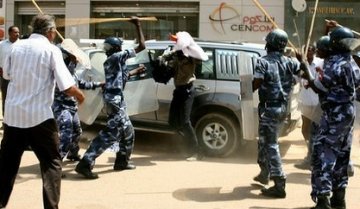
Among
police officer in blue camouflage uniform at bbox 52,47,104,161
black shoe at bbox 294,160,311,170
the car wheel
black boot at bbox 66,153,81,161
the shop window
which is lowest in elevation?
black shoe at bbox 294,160,311,170

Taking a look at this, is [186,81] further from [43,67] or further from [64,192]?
[43,67]

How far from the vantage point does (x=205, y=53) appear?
809 cm

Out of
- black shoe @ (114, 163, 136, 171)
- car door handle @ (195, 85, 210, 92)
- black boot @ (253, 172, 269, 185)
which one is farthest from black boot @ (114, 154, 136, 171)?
black boot @ (253, 172, 269, 185)

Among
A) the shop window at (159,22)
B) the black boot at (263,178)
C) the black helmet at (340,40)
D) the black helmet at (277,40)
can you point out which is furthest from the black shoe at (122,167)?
the shop window at (159,22)

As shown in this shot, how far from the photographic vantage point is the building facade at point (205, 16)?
17.4 meters

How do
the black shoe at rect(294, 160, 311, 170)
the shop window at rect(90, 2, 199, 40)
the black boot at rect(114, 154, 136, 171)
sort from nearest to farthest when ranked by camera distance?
the black boot at rect(114, 154, 136, 171) < the black shoe at rect(294, 160, 311, 170) < the shop window at rect(90, 2, 199, 40)

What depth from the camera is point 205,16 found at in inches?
702

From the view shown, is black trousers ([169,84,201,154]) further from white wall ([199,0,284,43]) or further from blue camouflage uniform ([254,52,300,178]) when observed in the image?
white wall ([199,0,284,43])

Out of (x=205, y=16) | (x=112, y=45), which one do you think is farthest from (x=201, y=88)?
(x=205, y=16)

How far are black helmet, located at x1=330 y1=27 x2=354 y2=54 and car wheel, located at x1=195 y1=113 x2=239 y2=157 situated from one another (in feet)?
9.53

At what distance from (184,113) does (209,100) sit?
0.46 m

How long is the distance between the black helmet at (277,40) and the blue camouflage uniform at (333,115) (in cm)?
77

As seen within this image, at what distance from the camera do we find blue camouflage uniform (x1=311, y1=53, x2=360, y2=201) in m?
5.11

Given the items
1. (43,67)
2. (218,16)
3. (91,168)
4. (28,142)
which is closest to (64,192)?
(91,168)
